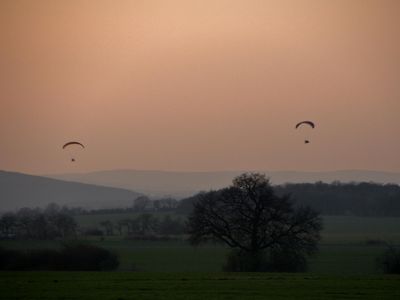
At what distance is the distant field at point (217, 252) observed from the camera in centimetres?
5797

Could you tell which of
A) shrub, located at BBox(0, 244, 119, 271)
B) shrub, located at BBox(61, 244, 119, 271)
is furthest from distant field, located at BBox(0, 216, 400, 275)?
shrub, located at BBox(0, 244, 119, 271)

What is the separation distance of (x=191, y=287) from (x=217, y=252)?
40610 millimetres

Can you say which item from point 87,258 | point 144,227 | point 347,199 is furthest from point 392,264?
point 347,199

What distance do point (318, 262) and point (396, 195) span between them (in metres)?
62.6

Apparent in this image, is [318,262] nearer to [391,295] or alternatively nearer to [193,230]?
[193,230]

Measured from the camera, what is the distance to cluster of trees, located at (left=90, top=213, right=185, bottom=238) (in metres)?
95.9

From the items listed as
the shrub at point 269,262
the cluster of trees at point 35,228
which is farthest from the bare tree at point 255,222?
the cluster of trees at point 35,228

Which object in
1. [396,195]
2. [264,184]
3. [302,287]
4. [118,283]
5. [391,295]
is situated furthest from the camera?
[396,195]

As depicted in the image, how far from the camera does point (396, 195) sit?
4798 inches

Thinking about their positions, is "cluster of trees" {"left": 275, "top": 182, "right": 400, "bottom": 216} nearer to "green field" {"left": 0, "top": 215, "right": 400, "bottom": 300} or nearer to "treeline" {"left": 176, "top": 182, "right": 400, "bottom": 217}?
"treeline" {"left": 176, "top": 182, "right": 400, "bottom": 217}

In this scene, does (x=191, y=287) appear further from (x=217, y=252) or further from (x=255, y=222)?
(x=217, y=252)

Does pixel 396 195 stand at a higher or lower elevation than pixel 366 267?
higher

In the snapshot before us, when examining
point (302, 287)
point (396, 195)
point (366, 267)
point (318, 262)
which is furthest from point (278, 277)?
point (396, 195)

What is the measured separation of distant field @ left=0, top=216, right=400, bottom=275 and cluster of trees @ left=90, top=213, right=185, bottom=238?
5606 mm
